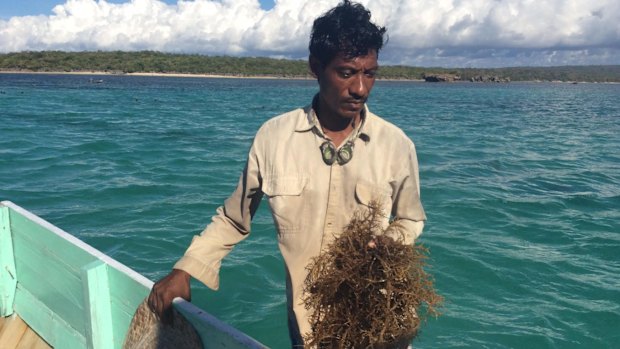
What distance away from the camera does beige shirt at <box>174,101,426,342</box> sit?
219cm

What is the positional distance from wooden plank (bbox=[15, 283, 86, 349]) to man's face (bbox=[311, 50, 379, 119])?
2293 millimetres

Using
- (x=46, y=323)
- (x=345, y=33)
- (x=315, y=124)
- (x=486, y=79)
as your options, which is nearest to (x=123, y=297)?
(x=46, y=323)

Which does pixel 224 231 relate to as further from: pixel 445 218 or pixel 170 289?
pixel 445 218

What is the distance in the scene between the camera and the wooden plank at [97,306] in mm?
2971

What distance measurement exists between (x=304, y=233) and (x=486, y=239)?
6.67m

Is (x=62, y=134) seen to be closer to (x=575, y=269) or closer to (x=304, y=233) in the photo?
(x=575, y=269)

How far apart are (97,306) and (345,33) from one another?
2.08m

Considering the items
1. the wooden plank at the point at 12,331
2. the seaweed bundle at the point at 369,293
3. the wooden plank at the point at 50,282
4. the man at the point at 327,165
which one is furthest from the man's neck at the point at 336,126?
the wooden plank at the point at 12,331

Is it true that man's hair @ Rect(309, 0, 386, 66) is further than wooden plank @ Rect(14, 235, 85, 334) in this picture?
No

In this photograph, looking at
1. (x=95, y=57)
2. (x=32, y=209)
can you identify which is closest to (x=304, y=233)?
(x=32, y=209)

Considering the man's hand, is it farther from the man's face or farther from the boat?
the man's face

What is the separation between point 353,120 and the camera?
2.22 m

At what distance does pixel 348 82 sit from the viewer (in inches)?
82.7

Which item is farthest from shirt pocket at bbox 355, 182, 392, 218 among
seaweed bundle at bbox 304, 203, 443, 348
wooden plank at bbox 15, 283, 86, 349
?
wooden plank at bbox 15, 283, 86, 349
